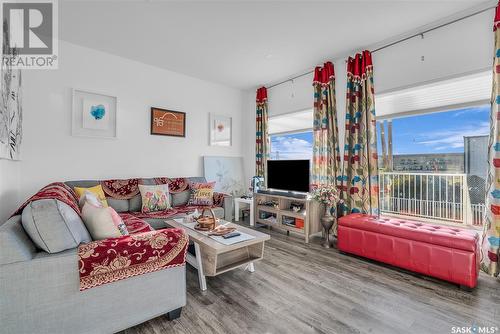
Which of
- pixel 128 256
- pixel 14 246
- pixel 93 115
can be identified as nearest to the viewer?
pixel 14 246

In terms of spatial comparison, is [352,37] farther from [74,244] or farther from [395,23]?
[74,244]

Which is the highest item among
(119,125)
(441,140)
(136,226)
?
(119,125)

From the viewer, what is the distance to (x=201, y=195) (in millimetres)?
3721

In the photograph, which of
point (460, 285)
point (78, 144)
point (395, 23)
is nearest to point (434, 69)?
point (395, 23)

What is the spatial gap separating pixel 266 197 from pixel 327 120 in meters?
1.68

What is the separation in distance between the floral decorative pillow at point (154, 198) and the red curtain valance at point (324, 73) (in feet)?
9.69

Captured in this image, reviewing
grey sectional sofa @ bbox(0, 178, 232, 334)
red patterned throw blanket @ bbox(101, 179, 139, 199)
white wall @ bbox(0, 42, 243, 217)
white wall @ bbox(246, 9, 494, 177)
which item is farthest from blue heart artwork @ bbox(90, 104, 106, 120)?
white wall @ bbox(246, 9, 494, 177)

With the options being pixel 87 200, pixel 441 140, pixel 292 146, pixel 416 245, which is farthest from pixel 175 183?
pixel 441 140

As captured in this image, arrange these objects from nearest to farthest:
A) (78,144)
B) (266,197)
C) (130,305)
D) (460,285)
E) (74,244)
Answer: (74,244), (130,305), (460,285), (78,144), (266,197)

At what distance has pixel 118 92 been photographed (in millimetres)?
3541

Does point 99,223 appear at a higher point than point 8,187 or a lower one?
lower

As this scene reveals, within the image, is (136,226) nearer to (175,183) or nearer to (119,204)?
(119,204)

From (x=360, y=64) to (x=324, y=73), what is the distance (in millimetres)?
541

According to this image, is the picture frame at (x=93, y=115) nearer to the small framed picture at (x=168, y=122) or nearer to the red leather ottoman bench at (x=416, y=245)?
the small framed picture at (x=168, y=122)
